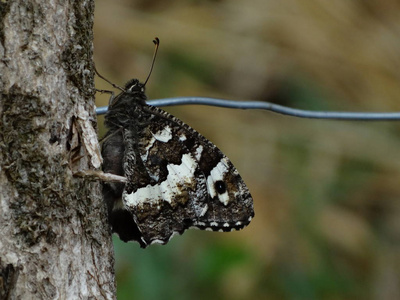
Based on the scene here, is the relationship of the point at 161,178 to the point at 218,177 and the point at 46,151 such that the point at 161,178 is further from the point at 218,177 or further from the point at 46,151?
the point at 46,151

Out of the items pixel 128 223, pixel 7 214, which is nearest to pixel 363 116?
pixel 128 223

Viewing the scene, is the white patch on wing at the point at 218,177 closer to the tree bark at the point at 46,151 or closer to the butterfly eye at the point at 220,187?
the butterfly eye at the point at 220,187

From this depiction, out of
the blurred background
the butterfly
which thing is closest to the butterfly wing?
the butterfly

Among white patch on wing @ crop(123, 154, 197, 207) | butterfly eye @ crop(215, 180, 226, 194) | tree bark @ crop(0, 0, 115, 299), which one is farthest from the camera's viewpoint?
butterfly eye @ crop(215, 180, 226, 194)

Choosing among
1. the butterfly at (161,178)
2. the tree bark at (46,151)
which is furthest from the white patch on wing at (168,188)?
the tree bark at (46,151)

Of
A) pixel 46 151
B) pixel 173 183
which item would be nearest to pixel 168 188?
pixel 173 183

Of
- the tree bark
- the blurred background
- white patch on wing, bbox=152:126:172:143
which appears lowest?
the tree bark

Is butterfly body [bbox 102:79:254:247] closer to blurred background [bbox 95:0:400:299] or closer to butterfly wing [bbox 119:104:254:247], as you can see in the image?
butterfly wing [bbox 119:104:254:247]
